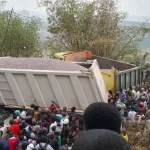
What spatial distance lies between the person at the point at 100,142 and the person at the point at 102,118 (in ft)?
2.52

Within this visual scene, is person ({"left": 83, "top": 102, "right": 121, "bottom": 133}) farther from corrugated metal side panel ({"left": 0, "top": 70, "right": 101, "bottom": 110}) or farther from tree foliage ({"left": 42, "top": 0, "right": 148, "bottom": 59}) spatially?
tree foliage ({"left": 42, "top": 0, "right": 148, "bottom": 59})

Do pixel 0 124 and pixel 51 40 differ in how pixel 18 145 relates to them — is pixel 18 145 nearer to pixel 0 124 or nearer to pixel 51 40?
pixel 0 124

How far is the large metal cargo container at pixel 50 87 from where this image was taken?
6047mm

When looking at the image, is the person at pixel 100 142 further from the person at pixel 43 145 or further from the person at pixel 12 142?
the person at pixel 12 142

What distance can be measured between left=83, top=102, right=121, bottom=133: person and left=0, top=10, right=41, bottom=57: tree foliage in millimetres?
10338

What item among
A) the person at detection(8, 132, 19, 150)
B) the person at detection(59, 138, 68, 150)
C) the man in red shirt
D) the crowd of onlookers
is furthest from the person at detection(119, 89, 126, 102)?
the person at detection(8, 132, 19, 150)

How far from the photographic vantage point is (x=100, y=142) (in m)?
1.72

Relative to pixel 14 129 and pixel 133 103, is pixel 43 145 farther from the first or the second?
pixel 133 103

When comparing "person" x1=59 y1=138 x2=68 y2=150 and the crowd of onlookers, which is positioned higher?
the crowd of onlookers

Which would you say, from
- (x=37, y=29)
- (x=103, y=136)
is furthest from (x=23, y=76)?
(x=37, y=29)

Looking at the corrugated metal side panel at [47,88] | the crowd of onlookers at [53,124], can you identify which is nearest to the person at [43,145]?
the crowd of onlookers at [53,124]

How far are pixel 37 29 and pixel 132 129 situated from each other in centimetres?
891

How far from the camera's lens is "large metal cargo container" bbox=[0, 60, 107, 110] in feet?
19.8

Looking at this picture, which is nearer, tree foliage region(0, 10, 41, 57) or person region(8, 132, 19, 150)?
person region(8, 132, 19, 150)
